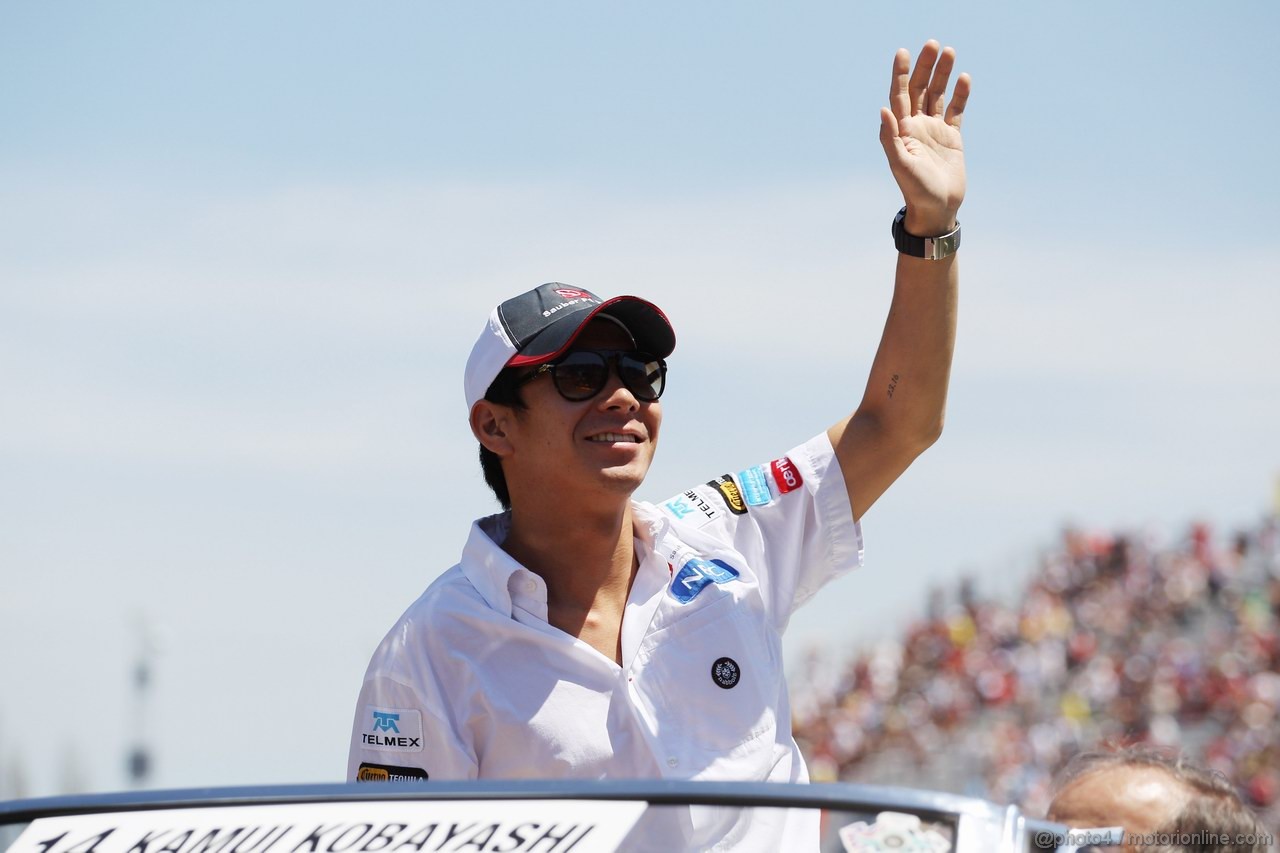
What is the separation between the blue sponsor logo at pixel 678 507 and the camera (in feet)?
11.5

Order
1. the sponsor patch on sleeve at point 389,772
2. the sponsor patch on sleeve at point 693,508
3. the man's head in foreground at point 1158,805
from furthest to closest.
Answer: the sponsor patch on sleeve at point 693,508 → the sponsor patch on sleeve at point 389,772 → the man's head in foreground at point 1158,805

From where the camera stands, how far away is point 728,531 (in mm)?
3471

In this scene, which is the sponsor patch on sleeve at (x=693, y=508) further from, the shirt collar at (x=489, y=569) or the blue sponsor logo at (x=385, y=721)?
the blue sponsor logo at (x=385, y=721)

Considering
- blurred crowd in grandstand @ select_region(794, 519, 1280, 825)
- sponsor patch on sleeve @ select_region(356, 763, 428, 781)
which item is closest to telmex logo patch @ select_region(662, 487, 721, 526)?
sponsor patch on sleeve @ select_region(356, 763, 428, 781)

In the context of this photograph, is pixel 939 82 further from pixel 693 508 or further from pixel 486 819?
pixel 486 819

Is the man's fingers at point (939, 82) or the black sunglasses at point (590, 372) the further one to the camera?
the man's fingers at point (939, 82)

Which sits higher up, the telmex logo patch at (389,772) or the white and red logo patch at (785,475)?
the white and red logo patch at (785,475)

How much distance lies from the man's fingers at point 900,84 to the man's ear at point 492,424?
1201 millimetres

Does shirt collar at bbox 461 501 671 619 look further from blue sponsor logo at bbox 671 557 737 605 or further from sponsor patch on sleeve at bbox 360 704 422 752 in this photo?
sponsor patch on sleeve at bbox 360 704 422 752

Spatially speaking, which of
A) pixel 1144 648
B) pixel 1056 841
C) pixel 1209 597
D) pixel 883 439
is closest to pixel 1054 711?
pixel 1144 648

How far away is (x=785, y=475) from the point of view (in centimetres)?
350

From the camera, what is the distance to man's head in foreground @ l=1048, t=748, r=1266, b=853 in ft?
8.38

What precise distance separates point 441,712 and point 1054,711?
19.0 m

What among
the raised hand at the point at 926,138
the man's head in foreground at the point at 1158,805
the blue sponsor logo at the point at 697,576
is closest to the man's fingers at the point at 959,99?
the raised hand at the point at 926,138
